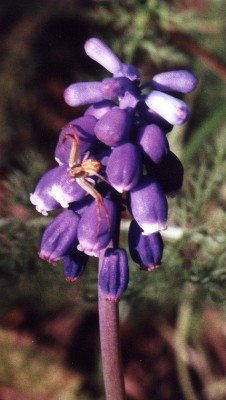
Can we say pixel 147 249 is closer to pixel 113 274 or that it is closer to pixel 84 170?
pixel 113 274

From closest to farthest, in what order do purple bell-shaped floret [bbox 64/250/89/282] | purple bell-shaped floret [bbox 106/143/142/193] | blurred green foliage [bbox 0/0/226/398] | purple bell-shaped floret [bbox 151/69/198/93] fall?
purple bell-shaped floret [bbox 106/143/142/193], purple bell-shaped floret [bbox 151/69/198/93], purple bell-shaped floret [bbox 64/250/89/282], blurred green foliage [bbox 0/0/226/398]

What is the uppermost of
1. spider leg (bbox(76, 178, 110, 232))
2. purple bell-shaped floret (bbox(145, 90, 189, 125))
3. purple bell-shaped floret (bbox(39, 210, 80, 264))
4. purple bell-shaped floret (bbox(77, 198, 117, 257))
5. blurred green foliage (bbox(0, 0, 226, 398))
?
purple bell-shaped floret (bbox(145, 90, 189, 125))

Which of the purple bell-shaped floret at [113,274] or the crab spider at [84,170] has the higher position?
the crab spider at [84,170]

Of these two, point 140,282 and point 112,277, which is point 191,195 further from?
point 112,277

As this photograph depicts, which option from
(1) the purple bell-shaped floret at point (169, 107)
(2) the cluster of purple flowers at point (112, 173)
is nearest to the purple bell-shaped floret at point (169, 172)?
(2) the cluster of purple flowers at point (112, 173)

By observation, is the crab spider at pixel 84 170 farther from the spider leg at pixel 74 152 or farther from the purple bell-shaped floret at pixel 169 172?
the purple bell-shaped floret at pixel 169 172

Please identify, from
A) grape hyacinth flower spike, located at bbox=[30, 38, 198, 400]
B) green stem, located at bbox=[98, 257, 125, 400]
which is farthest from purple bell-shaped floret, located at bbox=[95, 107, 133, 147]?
green stem, located at bbox=[98, 257, 125, 400]

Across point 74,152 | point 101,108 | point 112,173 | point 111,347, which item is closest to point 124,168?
point 112,173

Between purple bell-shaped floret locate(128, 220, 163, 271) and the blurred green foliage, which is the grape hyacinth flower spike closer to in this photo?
purple bell-shaped floret locate(128, 220, 163, 271)
